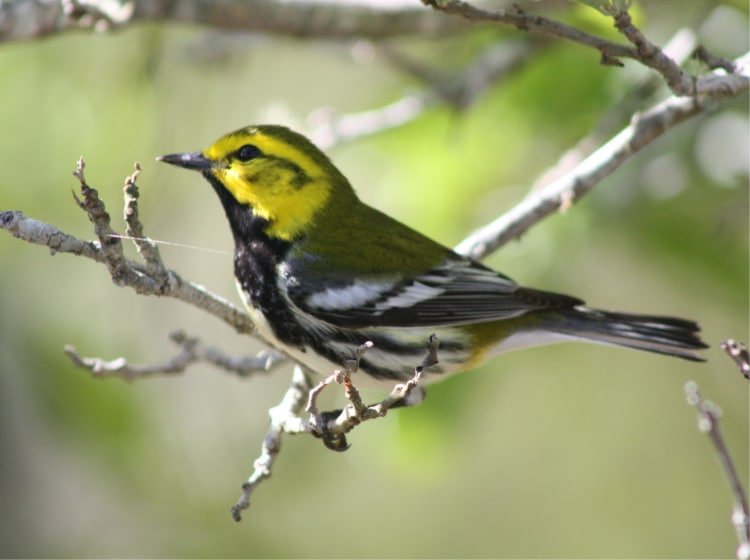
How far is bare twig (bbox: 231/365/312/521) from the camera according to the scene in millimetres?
2385

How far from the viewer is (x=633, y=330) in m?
3.31

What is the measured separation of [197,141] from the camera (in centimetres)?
619

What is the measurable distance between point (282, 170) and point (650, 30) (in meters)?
1.82

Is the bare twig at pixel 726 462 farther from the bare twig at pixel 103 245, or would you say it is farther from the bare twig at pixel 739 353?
the bare twig at pixel 103 245

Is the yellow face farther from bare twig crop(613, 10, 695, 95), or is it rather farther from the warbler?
bare twig crop(613, 10, 695, 95)

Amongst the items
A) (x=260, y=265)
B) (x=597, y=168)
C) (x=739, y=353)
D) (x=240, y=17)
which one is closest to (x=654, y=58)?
(x=597, y=168)

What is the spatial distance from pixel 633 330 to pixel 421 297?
0.70 metres

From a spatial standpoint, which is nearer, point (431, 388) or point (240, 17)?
point (431, 388)

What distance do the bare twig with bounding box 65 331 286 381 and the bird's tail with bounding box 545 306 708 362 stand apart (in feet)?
3.23

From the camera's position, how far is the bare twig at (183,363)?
9.55 ft

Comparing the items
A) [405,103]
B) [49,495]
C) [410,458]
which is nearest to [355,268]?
[410,458]

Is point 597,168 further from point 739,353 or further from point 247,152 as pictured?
point 739,353

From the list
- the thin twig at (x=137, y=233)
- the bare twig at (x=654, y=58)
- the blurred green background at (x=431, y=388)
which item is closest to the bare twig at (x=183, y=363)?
the thin twig at (x=137, y=233)

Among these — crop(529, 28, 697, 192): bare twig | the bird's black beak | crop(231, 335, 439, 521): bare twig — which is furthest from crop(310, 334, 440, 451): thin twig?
crop(529, 28, 697, 192): bare twig
